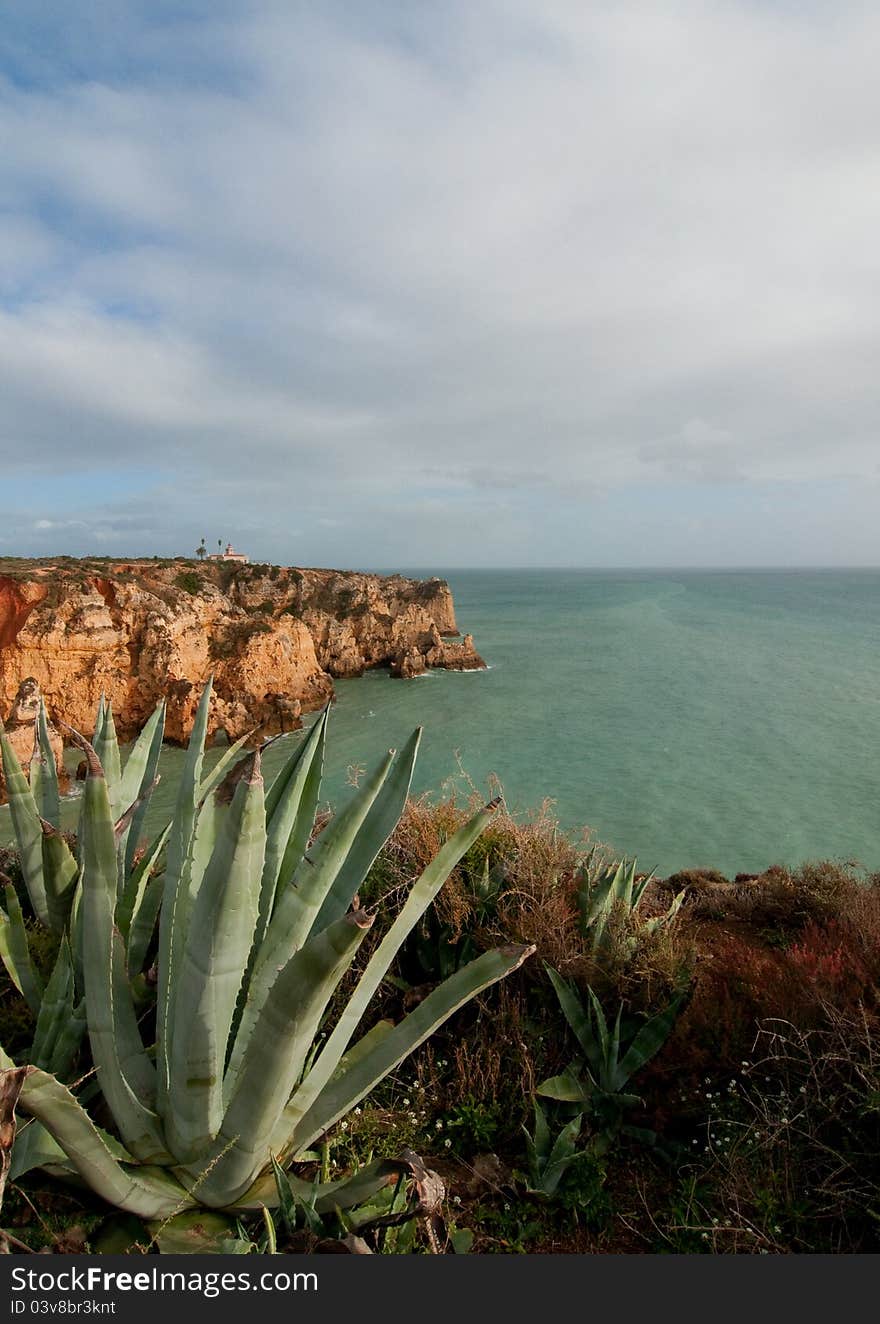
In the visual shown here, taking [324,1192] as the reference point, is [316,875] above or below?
above

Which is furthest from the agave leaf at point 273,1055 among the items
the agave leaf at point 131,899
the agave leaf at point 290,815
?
the agave leaf at point 131,899

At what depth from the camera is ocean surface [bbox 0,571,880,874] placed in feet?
57.3

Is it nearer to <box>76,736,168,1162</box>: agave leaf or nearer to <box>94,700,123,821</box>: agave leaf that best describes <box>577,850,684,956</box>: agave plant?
<box>76,736,168,1162</box>: agave leaf

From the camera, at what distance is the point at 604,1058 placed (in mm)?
3045

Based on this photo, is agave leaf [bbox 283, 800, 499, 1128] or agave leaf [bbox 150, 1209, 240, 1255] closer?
agave leaf [bbox 150, 1209, 240, 1255]

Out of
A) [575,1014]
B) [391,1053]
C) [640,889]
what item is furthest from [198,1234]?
[640,889]

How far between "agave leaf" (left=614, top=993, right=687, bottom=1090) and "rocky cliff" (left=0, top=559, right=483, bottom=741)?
13.3 m

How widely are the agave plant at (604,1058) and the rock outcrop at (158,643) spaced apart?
13251mm

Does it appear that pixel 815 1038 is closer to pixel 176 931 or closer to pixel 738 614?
pixel 176 931

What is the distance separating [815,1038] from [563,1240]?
148cm

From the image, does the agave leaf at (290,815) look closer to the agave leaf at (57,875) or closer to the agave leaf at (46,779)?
the agave leaf at (57,875)

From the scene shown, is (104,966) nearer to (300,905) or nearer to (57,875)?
(300,905)

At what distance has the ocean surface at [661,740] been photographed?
57.3 ft

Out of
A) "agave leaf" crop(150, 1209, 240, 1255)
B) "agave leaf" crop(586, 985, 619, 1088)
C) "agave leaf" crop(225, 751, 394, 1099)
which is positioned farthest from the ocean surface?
"agave leaf" crop(150, 1209, 240, 1255)
